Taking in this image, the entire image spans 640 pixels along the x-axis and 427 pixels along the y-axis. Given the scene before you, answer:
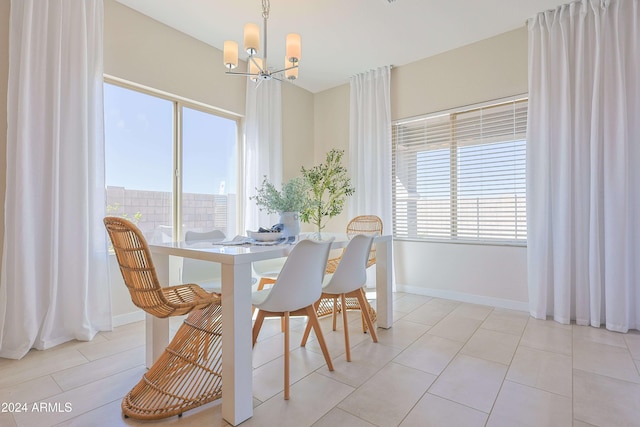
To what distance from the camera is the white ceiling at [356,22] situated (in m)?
2.69

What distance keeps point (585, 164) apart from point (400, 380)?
2389 mm

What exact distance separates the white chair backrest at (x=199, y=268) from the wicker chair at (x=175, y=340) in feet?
1.64

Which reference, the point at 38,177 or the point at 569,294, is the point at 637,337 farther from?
the point at 38,177

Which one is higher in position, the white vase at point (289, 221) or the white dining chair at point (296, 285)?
the white vase at point (289, 221)

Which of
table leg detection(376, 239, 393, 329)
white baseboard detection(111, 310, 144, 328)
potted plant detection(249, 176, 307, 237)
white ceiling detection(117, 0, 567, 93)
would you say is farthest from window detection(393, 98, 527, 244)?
white baseboard detection(111, 310, 144, 328)

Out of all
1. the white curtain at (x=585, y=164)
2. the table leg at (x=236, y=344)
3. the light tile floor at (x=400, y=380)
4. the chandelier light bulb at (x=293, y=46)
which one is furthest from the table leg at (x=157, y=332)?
the white curtain at (x=585, y=164)

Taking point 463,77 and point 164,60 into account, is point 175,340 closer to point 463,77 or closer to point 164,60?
point 164,60

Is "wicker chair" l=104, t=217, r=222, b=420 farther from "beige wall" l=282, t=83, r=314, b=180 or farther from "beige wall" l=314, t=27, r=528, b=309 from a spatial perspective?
"beige wall" l=282, t=83, r=314, b=180

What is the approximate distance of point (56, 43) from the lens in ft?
7.39

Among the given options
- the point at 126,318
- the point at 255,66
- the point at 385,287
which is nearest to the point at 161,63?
the point at 255,66

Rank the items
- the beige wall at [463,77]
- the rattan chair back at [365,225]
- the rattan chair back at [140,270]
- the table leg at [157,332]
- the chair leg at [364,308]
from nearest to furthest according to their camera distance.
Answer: the rattan chair back at [140,270], the table leg at [157,332], the chair leg at [364,308], the beige wall at [463,77], the rattan chair back at [365,225]

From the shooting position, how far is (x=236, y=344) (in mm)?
1418

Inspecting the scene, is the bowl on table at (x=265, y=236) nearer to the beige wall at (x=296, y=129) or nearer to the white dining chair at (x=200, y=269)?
the white dining chair at (x=200, y=269)

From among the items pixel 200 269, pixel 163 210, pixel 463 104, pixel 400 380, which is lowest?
pixel 400 380
